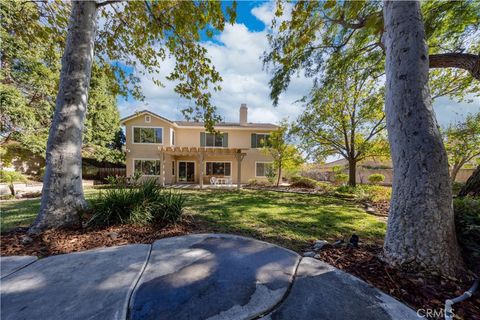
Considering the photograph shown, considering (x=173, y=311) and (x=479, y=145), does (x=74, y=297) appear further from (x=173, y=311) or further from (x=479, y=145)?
(x=479, y=145)

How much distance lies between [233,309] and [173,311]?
0.53m

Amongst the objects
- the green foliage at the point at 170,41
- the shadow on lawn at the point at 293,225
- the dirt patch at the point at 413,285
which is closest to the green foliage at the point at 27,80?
the green foliage at the point at 170,41

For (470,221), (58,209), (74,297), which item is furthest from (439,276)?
(58,209)

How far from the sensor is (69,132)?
11.7 ft

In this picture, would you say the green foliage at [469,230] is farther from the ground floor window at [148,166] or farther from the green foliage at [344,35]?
the ground floor window at [148,166]

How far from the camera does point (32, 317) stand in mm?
1562

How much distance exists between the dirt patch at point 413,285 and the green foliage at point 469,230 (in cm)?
43

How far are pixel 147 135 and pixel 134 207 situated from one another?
13.3 metres

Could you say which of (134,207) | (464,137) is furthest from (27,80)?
(464,137)

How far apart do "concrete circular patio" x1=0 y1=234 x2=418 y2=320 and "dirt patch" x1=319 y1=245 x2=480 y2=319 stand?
186 millimetres

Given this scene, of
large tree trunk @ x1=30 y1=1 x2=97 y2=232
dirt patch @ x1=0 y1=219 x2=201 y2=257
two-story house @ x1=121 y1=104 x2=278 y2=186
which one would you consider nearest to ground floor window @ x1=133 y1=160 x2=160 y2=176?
two-story house @ x1=121 y1=104 x2=278 y2=186

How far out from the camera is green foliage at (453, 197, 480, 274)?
7.46ft

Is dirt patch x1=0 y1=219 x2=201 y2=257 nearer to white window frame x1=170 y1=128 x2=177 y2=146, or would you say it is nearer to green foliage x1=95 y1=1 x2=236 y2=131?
green foliage x1=95 y1=1 x2=236 y2=131

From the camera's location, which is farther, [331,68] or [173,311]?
[331,68]
